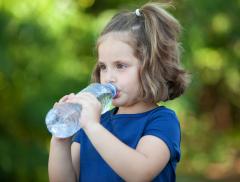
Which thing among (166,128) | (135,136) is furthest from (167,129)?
(135,136)

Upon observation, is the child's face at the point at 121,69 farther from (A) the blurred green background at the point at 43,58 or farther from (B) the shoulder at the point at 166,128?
(A) the blurred green background at the point at 43,58

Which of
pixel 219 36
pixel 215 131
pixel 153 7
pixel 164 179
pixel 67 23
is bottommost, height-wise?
pixel 215 131

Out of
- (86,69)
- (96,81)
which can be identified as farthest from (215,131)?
(96,81)

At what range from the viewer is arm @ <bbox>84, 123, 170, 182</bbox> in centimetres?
234

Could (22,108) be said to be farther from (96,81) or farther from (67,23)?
(96,81)

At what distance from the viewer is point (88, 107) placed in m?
2.40

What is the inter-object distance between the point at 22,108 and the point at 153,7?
10.0 feet

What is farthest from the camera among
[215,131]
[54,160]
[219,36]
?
[215,131]

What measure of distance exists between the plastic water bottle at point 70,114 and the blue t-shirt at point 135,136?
0.34 ft

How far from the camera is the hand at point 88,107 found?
239 centimetres

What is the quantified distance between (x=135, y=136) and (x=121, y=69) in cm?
23

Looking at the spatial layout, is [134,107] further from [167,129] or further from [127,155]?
[127,155]

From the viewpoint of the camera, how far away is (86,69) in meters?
5.63

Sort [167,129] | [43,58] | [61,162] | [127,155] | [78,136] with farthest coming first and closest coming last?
[43,58], [78,136], [61,162], [167,129], [127,155]
